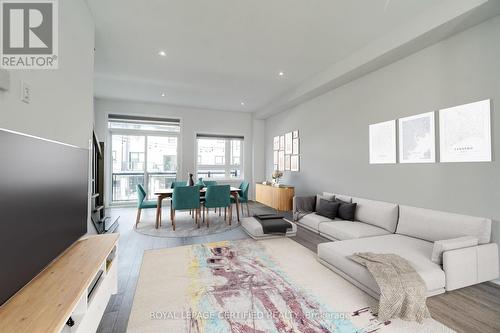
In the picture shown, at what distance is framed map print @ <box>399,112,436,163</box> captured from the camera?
114 inches

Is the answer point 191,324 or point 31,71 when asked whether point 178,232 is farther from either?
point 31,71

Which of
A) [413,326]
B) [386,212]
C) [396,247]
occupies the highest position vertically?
[386,212]

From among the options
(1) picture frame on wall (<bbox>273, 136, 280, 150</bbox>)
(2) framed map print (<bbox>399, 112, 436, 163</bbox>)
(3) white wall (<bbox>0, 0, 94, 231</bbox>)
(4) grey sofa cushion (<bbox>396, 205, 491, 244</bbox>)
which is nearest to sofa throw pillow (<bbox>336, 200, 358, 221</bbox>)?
(4) grey sofa cushion (<bbox>396, 205, 491, 244</bbox>)

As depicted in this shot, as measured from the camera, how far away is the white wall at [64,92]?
54.3 inches

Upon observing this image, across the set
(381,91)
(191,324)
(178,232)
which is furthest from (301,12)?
(178,232)

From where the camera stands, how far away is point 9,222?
0.99 m

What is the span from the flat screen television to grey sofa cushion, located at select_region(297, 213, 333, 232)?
3429 millimetres

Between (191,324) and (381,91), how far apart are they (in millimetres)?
4130

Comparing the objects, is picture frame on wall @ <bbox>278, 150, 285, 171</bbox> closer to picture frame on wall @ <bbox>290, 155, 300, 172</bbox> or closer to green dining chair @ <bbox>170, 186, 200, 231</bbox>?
picture frame on wall @ <bbox>290, 155, 300, 172</bbox>

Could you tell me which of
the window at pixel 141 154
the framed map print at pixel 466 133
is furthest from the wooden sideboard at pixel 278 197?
the framed map print at pixel 466 133

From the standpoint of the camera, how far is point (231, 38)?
3217 mm

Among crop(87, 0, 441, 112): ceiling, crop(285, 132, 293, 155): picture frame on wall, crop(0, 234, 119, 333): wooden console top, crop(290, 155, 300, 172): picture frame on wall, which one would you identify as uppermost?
crop(87, 0, 441, 112): ceiling

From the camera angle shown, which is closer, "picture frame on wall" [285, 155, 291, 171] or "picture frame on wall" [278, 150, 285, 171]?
"picture frame on wall" [285, 155, 291, 171]

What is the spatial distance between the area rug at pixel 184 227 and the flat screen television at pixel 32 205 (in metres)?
2.30
